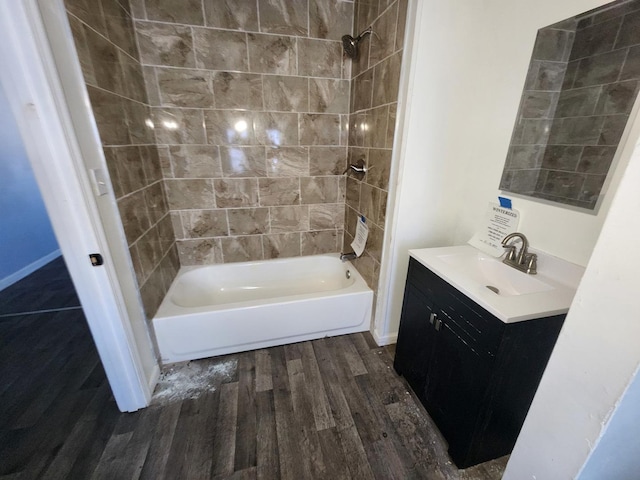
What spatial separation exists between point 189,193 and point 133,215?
0.73m

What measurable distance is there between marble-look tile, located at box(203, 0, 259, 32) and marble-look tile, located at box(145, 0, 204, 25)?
0.06m

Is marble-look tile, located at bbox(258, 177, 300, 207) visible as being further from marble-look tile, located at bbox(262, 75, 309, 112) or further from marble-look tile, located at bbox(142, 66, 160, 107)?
marble-look tile, located at bbox(142, 66, 160, 107)

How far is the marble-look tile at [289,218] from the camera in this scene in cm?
233

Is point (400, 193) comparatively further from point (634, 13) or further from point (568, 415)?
point (568, 415)

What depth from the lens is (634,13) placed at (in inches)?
33.6

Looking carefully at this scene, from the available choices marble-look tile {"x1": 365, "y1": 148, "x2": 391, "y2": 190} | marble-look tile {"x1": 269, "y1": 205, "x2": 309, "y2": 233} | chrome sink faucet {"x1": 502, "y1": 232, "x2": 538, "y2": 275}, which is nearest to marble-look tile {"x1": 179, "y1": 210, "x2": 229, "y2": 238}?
marble-look tile {"x1": 269, "y1": 205, "x2": 309, "y2": 233}

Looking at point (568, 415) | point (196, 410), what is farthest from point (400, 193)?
point (196, 410)

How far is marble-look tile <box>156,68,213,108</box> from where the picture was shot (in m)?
1.83

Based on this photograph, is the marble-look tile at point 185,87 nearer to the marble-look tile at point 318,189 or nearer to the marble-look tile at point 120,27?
the marble-look tile at point 120,27

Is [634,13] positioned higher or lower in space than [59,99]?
higher

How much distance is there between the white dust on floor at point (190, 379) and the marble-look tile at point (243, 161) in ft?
4.66

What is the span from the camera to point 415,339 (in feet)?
4.56

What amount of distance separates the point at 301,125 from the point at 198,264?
4.90 ft

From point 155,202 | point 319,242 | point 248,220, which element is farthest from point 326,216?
point 155,202
